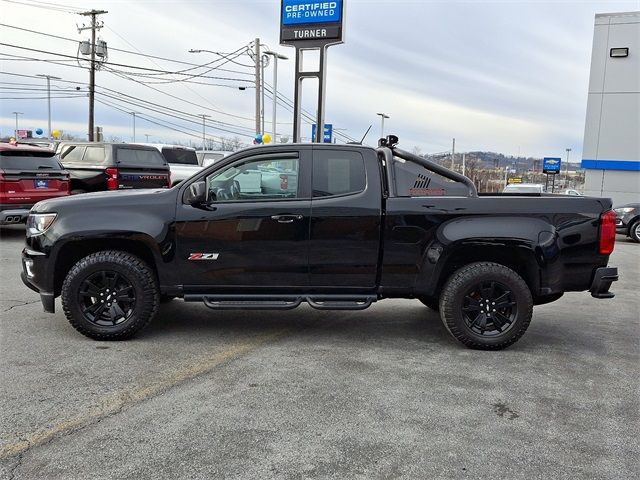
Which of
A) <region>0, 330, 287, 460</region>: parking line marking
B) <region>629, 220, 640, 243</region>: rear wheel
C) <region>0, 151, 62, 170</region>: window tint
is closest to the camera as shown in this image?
<region>0, 330, 287, 460</region>: parking line marking

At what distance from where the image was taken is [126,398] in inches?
151

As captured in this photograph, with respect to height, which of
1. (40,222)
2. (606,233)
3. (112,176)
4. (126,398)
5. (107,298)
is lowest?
(126,398)

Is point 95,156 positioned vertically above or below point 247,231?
above

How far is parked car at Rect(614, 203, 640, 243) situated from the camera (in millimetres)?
Answer: 15805

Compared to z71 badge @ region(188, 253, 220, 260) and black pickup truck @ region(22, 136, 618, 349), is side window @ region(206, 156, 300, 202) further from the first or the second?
z71 badge @ region(188, 253, 220, 260)

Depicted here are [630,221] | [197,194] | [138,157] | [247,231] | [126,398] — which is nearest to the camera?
[126,398]

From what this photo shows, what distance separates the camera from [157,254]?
5094mm

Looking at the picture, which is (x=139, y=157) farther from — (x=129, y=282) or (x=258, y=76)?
(x=258, y=76)

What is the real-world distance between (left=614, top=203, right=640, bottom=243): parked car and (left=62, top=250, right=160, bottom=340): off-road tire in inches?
578

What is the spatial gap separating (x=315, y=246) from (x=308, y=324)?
3.84 feet

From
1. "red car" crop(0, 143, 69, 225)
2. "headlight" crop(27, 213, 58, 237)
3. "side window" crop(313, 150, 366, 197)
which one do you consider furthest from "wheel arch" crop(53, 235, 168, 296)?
"red car" crop(0, 143, 69, 225)

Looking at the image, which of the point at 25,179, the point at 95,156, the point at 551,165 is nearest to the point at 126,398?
the point at 25,179

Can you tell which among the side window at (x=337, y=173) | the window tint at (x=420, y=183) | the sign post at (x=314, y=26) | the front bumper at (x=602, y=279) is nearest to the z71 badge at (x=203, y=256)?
the side window at (x=337, y=173)

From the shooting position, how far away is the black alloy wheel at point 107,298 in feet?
16.6
